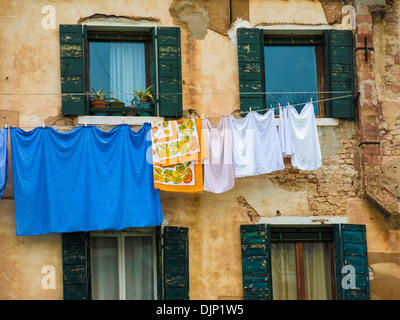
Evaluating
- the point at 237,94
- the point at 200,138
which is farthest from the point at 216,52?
the point at 200,138

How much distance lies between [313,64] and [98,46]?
310 centimetres

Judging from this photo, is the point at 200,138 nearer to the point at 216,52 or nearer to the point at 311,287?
the point at 216,52

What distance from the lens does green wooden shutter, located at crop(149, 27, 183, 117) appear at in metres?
→ 13.6

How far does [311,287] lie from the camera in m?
13.6

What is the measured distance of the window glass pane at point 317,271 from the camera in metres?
13.5

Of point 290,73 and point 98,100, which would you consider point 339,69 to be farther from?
point 98,100

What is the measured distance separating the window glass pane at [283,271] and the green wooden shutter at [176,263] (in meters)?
1.27

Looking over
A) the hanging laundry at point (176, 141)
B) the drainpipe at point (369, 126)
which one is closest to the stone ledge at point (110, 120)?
the hanging laundry at point (176, 141)

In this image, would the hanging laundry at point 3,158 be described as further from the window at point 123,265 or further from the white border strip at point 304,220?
the white border strip at point 304,220

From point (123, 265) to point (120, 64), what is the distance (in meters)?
2.86

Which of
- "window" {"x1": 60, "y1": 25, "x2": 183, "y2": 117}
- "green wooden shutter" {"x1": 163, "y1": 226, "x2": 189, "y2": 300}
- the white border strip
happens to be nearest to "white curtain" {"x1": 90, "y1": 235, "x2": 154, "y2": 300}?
"green wooden shutter" {"x1": 163, "y1": 226, "x2": 189, "y2": 300}

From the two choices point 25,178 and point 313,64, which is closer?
point 25,178

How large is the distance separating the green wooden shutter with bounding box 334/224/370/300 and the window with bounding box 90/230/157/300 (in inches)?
97.9

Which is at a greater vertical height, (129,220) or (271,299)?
(129,220)
